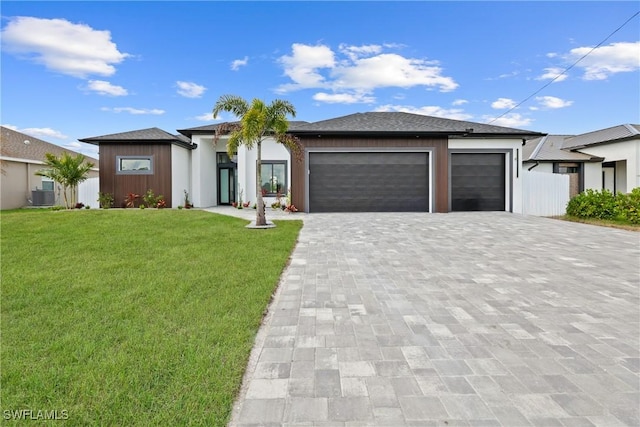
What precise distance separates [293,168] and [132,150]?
25.0ft

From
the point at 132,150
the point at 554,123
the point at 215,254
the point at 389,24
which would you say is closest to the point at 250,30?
the point at 389,24

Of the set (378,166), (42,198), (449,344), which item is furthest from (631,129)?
(42,198)

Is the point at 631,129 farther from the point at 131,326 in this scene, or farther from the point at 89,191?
the point at 89,191

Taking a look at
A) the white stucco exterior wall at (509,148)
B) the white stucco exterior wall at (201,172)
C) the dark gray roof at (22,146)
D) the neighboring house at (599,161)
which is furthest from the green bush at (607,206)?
the dark gray roof at (22,146)

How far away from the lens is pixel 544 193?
14.4 metres

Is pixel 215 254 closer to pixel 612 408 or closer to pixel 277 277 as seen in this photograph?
pixel 277 277

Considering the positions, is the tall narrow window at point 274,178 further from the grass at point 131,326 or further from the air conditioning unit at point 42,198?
the air conditioning unit at point 42,198

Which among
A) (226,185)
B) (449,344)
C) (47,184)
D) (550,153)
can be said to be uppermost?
(550,153)

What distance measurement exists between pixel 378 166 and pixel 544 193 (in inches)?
298

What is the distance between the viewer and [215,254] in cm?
595

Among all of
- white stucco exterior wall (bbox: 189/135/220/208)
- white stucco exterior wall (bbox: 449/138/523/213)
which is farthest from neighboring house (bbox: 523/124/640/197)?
white stucco exterior wall (bbox: 189/135/220/208)

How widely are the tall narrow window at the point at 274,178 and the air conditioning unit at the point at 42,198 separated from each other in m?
13.5

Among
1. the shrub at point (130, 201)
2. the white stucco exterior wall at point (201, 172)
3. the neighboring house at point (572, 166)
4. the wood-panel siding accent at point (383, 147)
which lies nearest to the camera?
the wood-panel siding accent at point (383, 147)

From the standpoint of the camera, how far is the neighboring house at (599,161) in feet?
57.4
